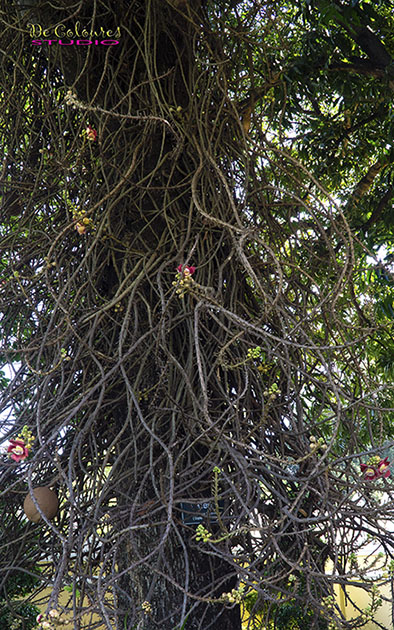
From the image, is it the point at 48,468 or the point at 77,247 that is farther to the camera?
the point at 77,247

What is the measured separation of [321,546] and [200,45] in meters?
1.12

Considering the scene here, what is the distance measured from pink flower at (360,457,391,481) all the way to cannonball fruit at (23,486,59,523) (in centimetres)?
56

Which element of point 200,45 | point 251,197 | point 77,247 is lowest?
point 251,197

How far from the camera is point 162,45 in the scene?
4.30ft

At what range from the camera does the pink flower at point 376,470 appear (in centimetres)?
96

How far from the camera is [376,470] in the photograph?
967 mm

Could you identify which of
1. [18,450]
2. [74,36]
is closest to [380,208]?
[74,36]

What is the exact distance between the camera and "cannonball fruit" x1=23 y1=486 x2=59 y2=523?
977 mm

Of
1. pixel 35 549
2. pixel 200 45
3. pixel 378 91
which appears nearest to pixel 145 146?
pixel 200 45

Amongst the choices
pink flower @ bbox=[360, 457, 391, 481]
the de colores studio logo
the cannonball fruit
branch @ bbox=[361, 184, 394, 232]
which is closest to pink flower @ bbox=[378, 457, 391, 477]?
pink flower @ bbox=[360, 457, 391, 481]

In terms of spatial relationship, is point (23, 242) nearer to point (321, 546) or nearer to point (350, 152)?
Result: point (321, 546)

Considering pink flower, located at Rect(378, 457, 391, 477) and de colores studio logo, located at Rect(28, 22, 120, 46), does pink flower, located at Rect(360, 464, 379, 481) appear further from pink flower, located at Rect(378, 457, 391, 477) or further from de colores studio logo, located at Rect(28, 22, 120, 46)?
de colores studio logo, located at Rect(28, 22, 120, 46)

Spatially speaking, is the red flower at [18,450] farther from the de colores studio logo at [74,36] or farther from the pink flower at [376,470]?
the de colores studio logo at [74,36]

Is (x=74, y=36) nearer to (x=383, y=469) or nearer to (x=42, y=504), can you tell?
(x=42, y=504)
